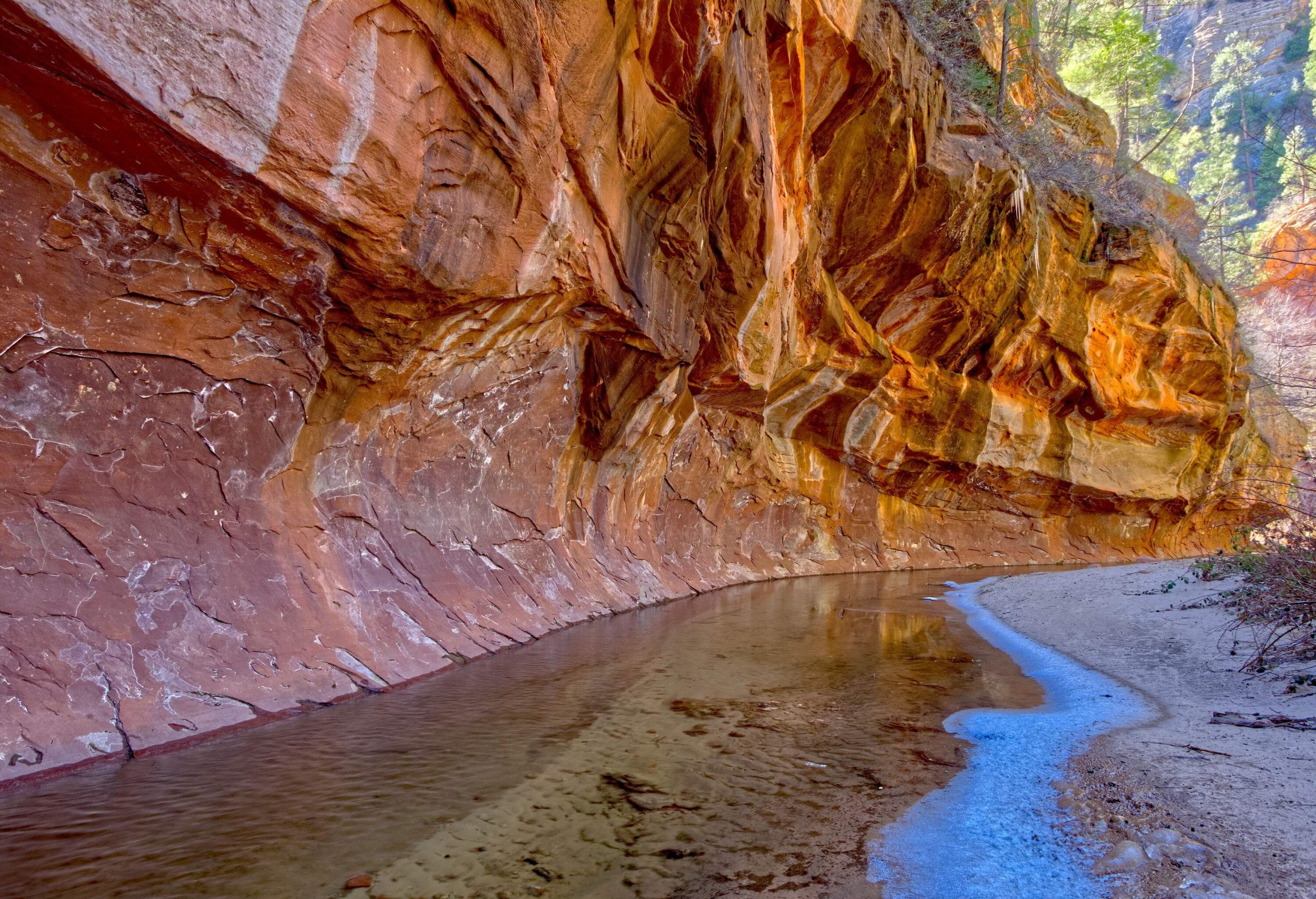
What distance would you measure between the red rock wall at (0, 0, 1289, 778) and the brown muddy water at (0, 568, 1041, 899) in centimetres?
64

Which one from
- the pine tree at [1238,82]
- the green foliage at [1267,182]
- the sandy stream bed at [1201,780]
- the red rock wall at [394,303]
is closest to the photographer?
the sandy stream bed at [1201,780]

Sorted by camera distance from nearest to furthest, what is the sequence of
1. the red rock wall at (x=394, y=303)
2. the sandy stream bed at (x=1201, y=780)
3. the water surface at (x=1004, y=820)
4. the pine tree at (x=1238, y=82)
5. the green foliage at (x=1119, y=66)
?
the sandy stream bed at (x=1201, y=780) < the water surface at (x=1004, y=820) < the red rock wall at (x=394, y=303) < the green foliage at (x=1119, y=66) < the pine tree at (x=1238, y=82)

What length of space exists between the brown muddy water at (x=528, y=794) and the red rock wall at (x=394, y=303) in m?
0.64

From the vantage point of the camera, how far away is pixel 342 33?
420 centimetres

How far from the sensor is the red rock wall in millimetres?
3928

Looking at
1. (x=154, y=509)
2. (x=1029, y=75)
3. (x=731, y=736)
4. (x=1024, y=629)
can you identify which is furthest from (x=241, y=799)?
(x=1029, y=75)

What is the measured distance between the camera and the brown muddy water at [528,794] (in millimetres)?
2807

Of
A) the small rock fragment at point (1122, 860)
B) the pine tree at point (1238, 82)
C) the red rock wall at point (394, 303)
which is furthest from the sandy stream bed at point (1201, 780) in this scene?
the pine tree at point (1238, 82)

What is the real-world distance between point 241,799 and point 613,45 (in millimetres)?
6033

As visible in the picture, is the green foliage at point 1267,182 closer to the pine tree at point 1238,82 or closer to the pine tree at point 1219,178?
the pine tree at point 1238,82

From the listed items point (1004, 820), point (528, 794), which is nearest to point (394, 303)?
point (528, 794)

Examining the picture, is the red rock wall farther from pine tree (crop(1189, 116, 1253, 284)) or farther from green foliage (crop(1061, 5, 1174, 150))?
pine tree (crop(1189, 116, 1253, 284))

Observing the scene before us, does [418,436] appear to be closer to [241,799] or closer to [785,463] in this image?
[241,799]

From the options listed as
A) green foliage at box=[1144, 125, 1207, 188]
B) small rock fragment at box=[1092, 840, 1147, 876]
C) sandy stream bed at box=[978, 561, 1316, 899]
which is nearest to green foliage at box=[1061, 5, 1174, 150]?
green foliage at box=[1144, 125, 1207, 188]
